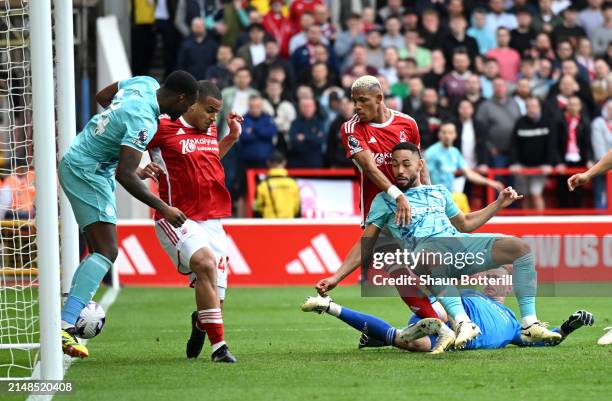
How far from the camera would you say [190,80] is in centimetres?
970

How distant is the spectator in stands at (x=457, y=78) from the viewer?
21375mm

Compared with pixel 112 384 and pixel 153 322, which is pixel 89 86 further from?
pixel 112 384

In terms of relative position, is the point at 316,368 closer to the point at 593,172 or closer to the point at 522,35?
the point at 593,172

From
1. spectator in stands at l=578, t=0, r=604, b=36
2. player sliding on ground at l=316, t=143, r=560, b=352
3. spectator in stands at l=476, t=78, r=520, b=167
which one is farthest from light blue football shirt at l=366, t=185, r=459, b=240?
spectator in stands at l=578, t=0, r=604, b=36

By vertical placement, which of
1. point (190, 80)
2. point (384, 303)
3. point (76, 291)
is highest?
point (190, 80)

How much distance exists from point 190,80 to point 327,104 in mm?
11242

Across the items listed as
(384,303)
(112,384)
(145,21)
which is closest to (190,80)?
(112,384)

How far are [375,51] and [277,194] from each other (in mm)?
3922

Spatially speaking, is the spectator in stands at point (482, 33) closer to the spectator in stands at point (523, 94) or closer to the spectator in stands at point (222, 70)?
the spectator in stands at point (523, 94)

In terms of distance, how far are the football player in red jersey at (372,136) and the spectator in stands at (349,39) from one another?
11497 millimetres

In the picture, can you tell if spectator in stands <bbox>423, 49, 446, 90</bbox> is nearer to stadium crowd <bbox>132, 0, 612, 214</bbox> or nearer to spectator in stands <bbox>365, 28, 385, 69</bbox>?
stadium crowd <bbox>132, 0, 612, 214</bbox>

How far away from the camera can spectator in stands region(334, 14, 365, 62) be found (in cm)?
2233

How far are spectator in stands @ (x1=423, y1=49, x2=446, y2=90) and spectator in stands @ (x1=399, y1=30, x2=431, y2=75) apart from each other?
379 mm

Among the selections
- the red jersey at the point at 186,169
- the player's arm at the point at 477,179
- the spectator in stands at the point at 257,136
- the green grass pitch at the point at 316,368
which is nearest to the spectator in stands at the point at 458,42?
the player's arm at the point at 477,179
